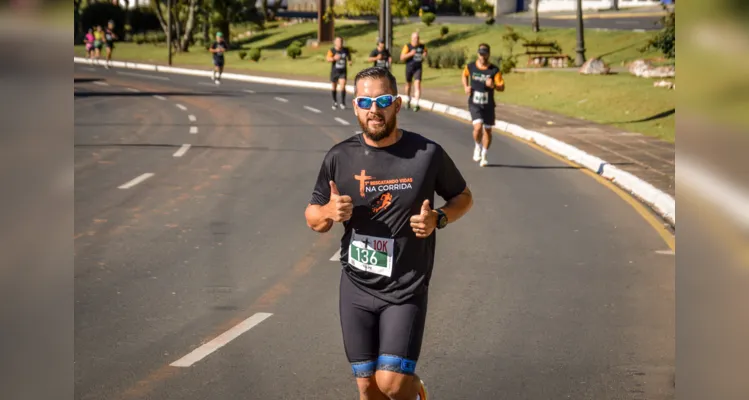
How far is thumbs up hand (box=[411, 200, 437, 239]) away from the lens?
18.2ft

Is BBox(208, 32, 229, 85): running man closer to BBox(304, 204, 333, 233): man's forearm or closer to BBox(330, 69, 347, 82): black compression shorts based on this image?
BBox(330, 69, 347, 82): black compression shorts

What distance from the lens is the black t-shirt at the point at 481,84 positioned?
19000 millimetres

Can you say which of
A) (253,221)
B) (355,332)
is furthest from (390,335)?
(253,221)

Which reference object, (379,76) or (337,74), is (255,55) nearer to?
(337,74)

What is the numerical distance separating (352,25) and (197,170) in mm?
67668

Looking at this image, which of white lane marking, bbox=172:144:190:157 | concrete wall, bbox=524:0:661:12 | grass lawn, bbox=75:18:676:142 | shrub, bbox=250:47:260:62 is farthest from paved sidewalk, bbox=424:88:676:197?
concrete wall, bbox=524:0:661:12

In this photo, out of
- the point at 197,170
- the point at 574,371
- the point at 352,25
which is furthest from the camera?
the point at 352,25

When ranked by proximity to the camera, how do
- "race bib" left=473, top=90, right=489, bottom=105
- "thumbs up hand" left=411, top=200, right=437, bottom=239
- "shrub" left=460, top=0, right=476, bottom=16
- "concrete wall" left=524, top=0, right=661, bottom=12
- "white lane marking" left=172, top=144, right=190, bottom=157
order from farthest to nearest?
"shrub" left=460, top=0, right=476, bottom=16 → "concrete wall" left=524, top=0, right=661, bottom=12 → "white lane marking" left=172, top=144, right=190, bottom=157 → "race bib" left=473, top=90, right=489, bottom=105 → "thumbs up hand" left=411, top=200, right=437, bottom=239

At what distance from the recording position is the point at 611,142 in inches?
945

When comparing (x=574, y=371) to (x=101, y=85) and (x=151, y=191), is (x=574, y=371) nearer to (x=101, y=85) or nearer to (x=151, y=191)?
(x=151, y=191)

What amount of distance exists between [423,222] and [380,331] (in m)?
0.66

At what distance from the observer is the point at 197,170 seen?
19.6 meters

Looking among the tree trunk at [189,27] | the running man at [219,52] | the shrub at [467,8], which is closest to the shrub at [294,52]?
the tree trunk at [189,27]

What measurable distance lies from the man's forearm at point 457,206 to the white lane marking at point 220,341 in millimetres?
2871
